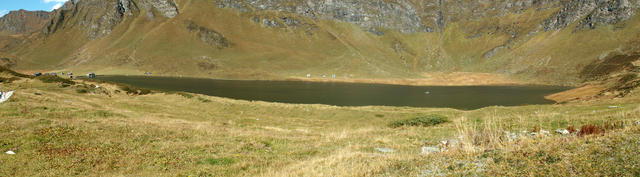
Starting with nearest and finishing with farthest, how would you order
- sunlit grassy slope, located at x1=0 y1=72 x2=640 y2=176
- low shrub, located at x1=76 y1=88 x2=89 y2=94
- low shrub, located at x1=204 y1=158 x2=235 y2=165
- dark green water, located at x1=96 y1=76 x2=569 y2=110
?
sunlit grassy slope, located at x1=0 y1=72 x2=640 y2=176 → low shrub, located at x1=204 y1=158 x2=235 y2=165 → low shrub, located at x1=76 y1=88 x2=89 y2=94 → dark green water, located at x1=96 y1=76 x2=569 y2=110

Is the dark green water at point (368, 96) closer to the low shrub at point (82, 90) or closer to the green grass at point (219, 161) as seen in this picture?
the low shrub at point (82, 90)

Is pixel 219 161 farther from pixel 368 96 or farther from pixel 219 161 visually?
pixel 368 96

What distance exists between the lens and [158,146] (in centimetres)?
1441

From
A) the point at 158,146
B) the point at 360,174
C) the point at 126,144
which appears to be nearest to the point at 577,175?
the point at 360,174

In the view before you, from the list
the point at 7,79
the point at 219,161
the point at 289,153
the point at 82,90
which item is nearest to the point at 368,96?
the point at 82,90

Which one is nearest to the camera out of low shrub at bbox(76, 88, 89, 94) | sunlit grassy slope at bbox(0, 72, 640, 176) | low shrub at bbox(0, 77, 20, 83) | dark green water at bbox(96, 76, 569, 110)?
sunlit grassy slope at bbox(0, 72, 640, 176)

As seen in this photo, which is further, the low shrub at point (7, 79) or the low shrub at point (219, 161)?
the low shrub at point (7, 79)

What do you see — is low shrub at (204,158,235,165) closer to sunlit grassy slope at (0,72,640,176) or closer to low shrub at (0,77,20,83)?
sunlit grassy slope at (0,72,640,176)

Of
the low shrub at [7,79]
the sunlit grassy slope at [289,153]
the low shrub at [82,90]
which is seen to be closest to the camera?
the sunlit grassy slope at [289,153]

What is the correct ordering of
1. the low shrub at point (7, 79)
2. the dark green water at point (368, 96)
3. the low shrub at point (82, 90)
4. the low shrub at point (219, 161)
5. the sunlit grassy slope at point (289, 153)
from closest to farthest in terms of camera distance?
the sunlit grassy slope at point (289, 153)
the low shrub at point (219, 161)
the low shrub at point (82, 90)
the low shrub at point (7, 79)
the dark green water at point (368, 96)

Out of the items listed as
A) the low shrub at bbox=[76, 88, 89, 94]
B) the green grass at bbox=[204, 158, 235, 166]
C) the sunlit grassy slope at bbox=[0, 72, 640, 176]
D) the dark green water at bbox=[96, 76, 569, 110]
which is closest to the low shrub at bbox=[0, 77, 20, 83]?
the low shrub at bbox=[76, 88, 89, 94]

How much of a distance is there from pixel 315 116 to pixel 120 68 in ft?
623

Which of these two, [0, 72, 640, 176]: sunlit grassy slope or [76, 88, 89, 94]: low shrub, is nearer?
[0, 72, 640, 176]: sunlit grassy slope

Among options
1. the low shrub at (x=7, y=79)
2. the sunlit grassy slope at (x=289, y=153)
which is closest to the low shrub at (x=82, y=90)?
the low shrub at (x=7, y=79)
